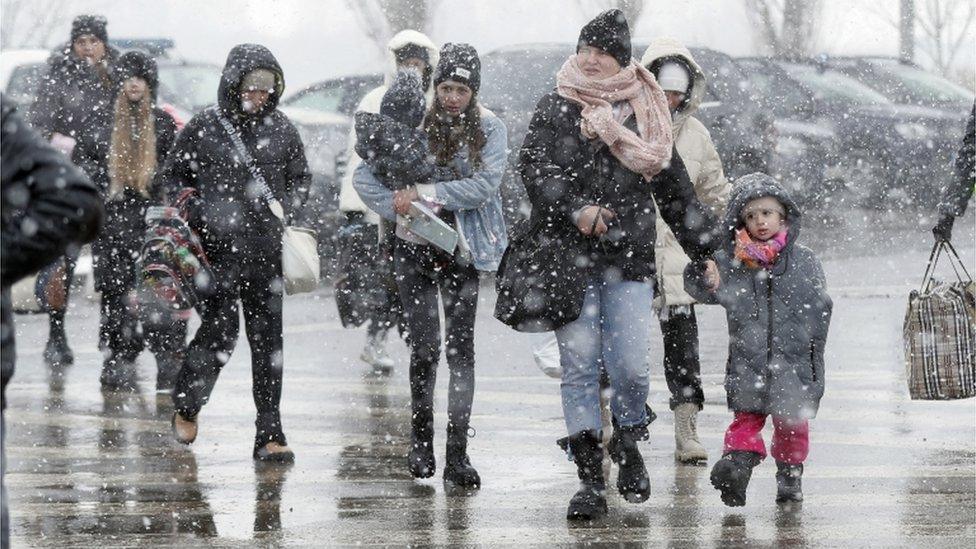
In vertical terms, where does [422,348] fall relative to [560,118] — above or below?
below

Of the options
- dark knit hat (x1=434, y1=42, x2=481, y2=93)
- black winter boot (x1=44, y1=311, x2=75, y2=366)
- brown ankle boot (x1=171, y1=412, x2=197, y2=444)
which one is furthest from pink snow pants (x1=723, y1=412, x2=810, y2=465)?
black winter boot (x1=44, y1=311, x2=75, y2=366)

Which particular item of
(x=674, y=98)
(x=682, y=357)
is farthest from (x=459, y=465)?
(x=674, y=98)

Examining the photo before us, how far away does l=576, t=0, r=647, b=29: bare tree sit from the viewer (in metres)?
32.2

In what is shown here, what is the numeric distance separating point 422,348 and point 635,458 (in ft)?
3.44

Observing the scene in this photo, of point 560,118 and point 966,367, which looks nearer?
point 560,118

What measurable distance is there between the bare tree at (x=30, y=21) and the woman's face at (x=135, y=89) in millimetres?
25610

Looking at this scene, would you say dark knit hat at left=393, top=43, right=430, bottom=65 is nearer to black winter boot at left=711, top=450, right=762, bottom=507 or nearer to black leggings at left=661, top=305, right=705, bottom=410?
black leggings at left=661, top=305, right=705, bottom=410

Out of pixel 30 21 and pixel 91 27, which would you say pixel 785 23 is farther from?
pixel 91 27

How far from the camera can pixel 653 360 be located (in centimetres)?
1151

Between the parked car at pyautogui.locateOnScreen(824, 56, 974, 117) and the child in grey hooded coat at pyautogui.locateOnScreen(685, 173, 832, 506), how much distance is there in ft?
48.8

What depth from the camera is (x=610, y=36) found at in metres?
7.07

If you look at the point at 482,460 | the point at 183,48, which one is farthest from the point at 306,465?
the point at 183,48

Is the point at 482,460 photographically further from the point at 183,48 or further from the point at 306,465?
the point at 183,48

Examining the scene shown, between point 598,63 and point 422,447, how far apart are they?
5.41 feet
